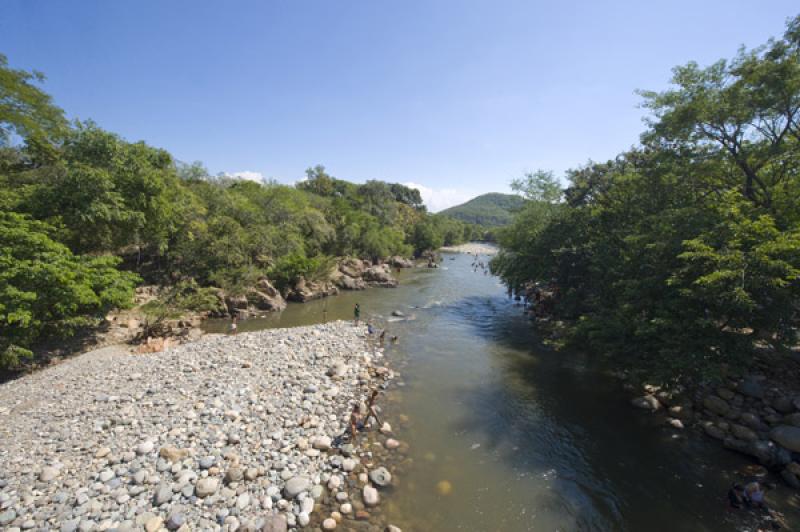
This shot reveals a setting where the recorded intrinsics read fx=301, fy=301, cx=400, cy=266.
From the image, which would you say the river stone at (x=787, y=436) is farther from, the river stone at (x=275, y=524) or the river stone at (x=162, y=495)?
the river stone at (x=162, y=495)

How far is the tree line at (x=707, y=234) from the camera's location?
862 cm

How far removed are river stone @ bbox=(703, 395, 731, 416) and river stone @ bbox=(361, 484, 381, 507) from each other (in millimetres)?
12053

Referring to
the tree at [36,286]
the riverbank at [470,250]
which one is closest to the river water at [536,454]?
the tree at [36,286]

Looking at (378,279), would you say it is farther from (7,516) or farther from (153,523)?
(7,516)

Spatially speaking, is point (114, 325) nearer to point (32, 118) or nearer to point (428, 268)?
point (32, 118)

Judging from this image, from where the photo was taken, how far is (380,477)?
799 centimetres

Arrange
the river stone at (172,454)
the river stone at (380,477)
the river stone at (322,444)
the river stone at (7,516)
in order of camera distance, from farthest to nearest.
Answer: the river stone at (322,444)
the river stone at (380,477)
the river stone at (172,454)
the river stone at (7,516)

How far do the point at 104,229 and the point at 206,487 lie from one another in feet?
53.7

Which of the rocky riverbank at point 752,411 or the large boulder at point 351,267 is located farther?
the large boulder at point 351,267

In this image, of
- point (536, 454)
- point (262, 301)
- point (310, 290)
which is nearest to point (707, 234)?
point (536, 454)

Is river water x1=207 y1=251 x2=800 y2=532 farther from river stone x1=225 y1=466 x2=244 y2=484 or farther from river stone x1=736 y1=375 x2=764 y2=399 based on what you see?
river stone x1=225 y1=466 x2=244 y2=484

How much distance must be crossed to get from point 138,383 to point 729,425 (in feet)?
66.6

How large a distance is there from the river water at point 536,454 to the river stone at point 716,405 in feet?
4.99

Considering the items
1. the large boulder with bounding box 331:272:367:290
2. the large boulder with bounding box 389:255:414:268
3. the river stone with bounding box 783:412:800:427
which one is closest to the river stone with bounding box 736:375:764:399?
the river stone with bounding box 783:412:800:427
